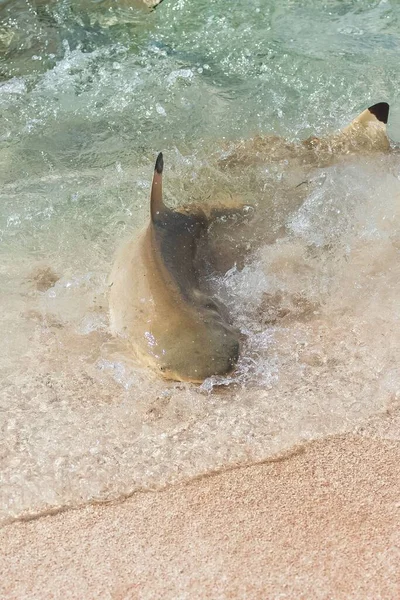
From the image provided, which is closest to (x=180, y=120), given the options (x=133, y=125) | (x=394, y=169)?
(x=133, y=125)

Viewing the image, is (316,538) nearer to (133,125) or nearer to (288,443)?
(288,443)

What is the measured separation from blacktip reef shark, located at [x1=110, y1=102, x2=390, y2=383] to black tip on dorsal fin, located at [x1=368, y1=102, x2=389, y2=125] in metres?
1.43

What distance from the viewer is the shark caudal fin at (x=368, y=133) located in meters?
4.75

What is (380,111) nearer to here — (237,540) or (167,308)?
(167,308)

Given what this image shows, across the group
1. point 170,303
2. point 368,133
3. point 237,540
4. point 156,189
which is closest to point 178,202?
point 156,189

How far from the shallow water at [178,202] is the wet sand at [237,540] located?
13 centimetres

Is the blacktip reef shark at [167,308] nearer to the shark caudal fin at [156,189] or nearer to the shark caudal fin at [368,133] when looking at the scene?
the shark caudal fin at [156,189]

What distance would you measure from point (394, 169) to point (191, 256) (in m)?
1.73

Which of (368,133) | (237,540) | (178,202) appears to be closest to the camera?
(237,540)

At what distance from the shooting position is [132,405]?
10.7ft

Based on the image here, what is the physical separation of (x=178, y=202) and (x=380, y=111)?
1.53 meters

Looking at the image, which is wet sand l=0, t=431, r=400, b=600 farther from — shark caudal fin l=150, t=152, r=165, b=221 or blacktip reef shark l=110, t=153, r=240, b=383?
shark caudal fin l=150, t=152, r=165, b=221

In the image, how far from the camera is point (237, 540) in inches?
105

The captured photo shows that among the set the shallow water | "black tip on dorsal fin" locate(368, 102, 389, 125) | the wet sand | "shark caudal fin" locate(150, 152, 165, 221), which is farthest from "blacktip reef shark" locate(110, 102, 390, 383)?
"black tip on dorsal fin" locate(368, 102, 389, 125)
